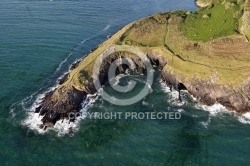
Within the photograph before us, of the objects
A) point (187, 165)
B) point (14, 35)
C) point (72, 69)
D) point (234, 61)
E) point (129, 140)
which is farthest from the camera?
point (14, 35)

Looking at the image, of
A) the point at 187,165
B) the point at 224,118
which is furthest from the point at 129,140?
the point at 224,118

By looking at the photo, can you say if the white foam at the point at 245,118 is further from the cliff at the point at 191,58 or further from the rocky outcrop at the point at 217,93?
the cliff at the point at 191,58

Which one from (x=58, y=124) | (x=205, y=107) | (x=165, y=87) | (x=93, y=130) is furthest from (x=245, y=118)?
(x=58, y=124)

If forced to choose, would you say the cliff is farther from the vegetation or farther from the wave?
the wave

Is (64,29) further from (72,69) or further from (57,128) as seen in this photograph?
(57,128)

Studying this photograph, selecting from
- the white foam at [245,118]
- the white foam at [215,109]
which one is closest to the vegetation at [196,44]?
the white foam at [215,109]
